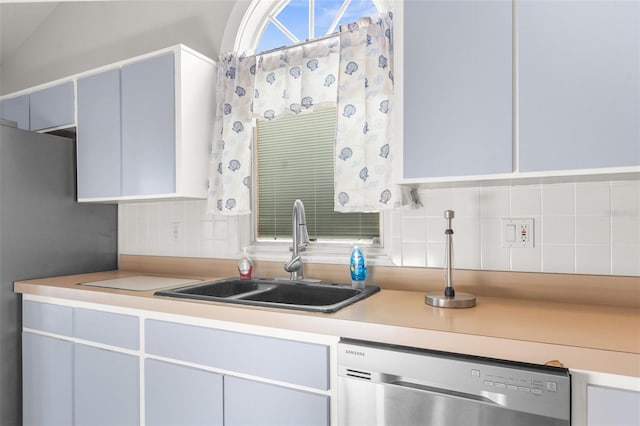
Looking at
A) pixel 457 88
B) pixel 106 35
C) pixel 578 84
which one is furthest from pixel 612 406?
pixel 106 35

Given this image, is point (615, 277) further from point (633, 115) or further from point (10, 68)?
point (10, 68)

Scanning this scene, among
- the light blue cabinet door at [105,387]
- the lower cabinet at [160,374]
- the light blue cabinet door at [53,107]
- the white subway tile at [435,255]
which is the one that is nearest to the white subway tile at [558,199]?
the white subway tile at [435,255]

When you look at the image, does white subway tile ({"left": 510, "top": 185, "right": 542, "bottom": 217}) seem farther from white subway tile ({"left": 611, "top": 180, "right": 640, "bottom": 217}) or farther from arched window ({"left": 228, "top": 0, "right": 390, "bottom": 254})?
arched window ({"left": 228, "top": 0, "right": 390, "bottom": 254})

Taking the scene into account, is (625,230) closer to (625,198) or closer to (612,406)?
(625,198)

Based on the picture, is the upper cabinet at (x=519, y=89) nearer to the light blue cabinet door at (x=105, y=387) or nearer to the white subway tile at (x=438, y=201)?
the white subway tile at (x=438, y=201)

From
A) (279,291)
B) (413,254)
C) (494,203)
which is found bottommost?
(279,291)

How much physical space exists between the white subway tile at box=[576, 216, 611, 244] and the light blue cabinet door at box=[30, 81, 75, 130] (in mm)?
2633

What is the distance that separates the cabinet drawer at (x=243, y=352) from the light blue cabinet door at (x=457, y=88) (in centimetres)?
73

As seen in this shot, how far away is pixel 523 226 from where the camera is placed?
1.60 m

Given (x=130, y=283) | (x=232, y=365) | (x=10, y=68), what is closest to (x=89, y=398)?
(x=130, y=283)

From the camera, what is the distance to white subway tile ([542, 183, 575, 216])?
152cm

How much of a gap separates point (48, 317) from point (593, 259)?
2.43 metres

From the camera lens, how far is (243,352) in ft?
4.75

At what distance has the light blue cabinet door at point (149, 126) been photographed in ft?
6.81
